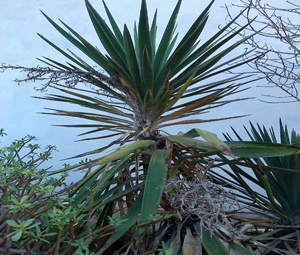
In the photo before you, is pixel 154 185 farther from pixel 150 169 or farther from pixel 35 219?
pixel 35 219

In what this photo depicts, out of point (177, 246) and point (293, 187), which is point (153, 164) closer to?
point (177, 246)

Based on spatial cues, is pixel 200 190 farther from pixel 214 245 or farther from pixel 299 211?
pixel 299 211

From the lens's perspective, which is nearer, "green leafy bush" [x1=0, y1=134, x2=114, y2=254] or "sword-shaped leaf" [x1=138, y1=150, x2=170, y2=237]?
"green leafy bush" [x1=0, y1=134, x2=114, y2=254]

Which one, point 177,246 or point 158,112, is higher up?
point 158,112

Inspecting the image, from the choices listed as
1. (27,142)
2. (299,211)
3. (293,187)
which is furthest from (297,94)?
(27,142)

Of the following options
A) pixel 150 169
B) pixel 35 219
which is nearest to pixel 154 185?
pixel 150 169

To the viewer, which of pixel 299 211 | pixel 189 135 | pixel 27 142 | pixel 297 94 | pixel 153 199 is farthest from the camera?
pixel 297 94

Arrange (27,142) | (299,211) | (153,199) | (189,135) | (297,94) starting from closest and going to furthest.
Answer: (153,199), (189,135), (27,142), (299,211), (297,94)

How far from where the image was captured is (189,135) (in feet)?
3.66

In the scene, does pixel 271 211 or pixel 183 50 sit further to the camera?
pixel 271 211

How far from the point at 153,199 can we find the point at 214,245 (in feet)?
1.09

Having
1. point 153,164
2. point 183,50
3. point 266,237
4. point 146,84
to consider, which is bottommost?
point 266,237

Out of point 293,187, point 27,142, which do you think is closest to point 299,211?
point 293,187

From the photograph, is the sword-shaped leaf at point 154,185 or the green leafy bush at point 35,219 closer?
the green leafy bush at point 35,219
